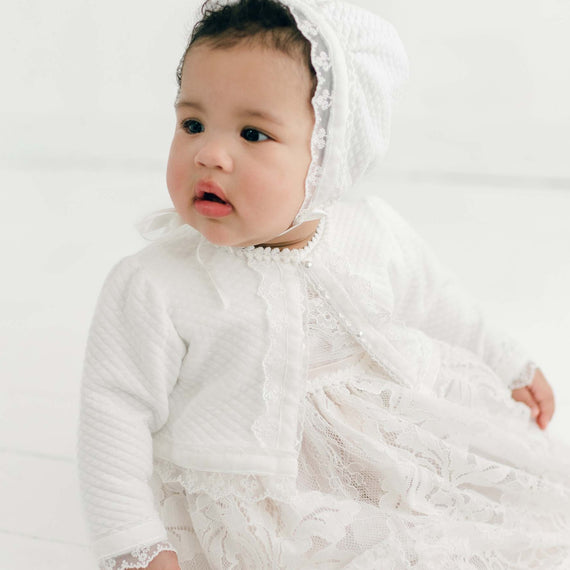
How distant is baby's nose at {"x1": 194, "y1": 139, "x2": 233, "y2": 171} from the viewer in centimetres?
90

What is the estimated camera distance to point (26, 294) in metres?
1.74

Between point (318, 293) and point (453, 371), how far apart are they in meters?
0.28

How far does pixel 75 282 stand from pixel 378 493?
3.32 feet

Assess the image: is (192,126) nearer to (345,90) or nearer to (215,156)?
(215,156)

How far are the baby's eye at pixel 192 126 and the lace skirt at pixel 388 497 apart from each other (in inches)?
13.9

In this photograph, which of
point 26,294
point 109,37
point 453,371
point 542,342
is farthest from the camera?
point 109,37

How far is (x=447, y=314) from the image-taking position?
50.5 inches

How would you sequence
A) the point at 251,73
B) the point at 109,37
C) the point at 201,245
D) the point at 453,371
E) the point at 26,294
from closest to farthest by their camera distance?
1. the point at 251,73
2. the point at 201,245
3. the point at 453,371
4. the point at 26,294
5. the point at 109,37

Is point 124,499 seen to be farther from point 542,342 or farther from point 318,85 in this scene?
point 542,342

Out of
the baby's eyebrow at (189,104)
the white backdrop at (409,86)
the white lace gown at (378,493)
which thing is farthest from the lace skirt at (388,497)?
the white backdrop at (409,86)

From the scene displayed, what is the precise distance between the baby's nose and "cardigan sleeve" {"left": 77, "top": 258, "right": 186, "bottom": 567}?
0.17 m

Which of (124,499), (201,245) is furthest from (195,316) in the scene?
(124,499)

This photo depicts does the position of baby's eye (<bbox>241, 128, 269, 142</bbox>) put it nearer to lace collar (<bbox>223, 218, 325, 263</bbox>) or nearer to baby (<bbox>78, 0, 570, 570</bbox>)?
baby (<bbox>78, 0, 570, 570</bbox>)

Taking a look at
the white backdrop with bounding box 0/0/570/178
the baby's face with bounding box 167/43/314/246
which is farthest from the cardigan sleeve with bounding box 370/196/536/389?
the white backdrop with bounding box 0/0/570/178
